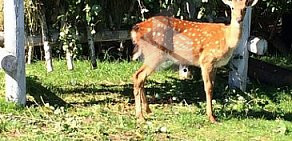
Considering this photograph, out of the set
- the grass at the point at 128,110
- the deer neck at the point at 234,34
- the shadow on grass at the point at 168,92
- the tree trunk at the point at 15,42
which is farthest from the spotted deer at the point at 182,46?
the tree trunk at the point at 15,42

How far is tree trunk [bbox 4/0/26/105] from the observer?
802cm

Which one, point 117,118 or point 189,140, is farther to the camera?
point 117,118

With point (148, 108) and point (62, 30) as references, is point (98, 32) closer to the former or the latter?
point (62, 30)

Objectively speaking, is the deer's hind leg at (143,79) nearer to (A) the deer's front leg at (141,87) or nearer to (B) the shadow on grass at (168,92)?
(A) the deer's front leg at (141,87)

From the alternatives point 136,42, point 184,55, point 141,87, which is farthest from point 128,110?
point 184,55

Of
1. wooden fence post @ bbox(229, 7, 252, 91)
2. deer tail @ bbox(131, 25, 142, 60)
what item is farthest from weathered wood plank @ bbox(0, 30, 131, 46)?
wooden fence post @ bbox(229, 7, 252, 91)

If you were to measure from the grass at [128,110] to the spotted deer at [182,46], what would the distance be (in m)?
0.39

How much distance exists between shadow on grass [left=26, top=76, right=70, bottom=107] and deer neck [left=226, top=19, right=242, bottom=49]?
2.02 m

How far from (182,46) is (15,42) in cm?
182

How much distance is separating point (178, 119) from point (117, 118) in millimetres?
636

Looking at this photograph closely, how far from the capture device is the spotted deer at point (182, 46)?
797cm

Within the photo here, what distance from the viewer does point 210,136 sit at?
23.4 ft

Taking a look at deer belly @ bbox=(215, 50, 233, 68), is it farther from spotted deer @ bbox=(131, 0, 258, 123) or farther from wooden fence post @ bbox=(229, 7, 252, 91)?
wooden fence post @ bbox=(229, 7, 252, 91)

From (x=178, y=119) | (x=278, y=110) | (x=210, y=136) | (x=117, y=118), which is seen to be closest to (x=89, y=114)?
(x=117, y=118)
